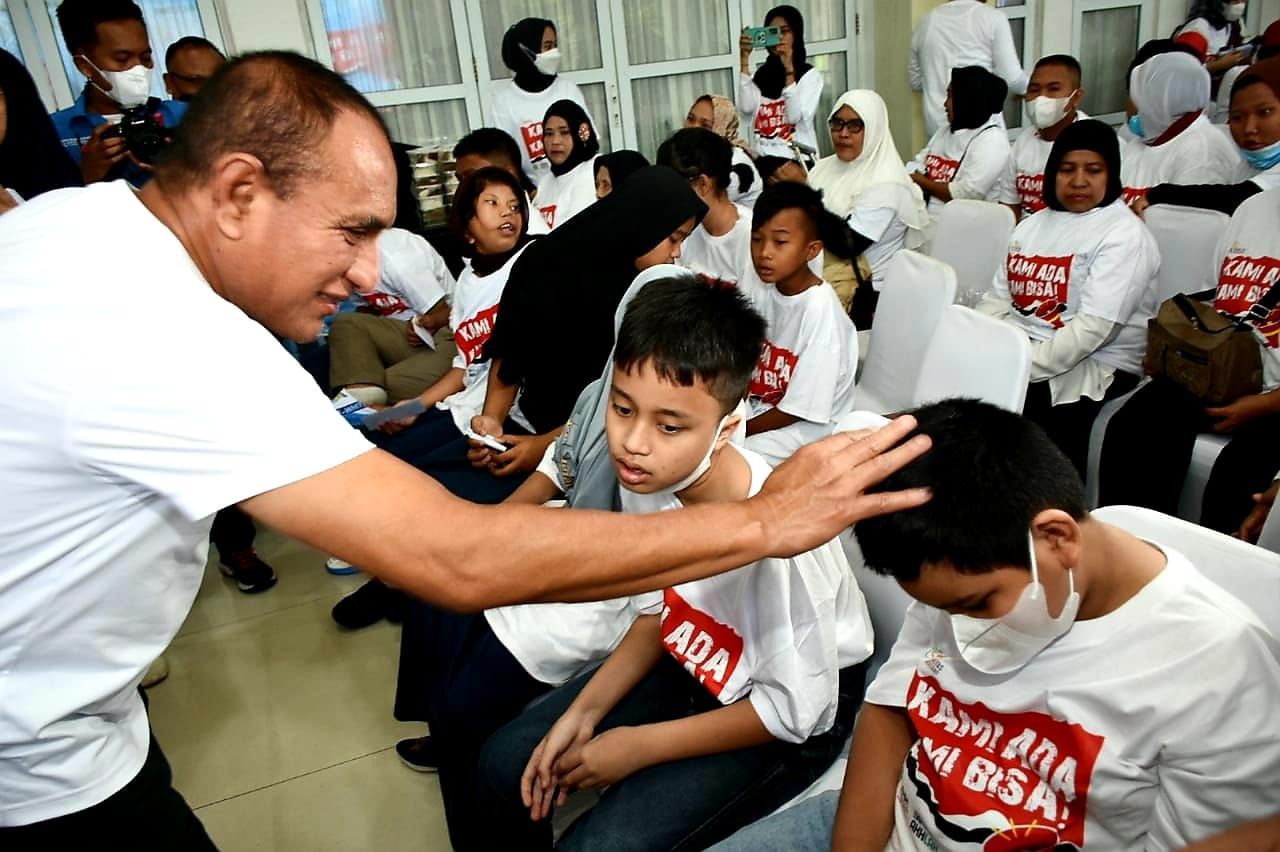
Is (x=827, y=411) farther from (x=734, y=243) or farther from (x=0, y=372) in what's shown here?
(x=0, y=372)

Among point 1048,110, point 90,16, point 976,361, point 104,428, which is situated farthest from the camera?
point 1048,110

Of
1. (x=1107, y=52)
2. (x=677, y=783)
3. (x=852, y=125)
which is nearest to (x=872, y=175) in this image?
(x=852, y=125)

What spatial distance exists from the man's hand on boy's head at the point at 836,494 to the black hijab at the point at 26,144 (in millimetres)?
2252

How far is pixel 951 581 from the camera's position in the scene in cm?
87

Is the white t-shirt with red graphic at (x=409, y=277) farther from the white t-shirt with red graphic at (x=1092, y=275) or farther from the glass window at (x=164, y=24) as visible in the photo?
the glass window at (x=164, y=24)

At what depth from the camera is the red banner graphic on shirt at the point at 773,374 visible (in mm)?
2277

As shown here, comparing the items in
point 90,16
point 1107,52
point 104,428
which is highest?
point 90,16

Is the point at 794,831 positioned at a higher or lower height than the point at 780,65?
lower

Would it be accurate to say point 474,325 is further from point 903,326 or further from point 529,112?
point 529,112

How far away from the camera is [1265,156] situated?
2.77 meters

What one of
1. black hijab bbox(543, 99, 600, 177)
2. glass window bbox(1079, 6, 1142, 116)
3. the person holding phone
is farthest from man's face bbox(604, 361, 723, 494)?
glass window bbox(1079, 6, 1142, 116)

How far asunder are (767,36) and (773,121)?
18.6 inches

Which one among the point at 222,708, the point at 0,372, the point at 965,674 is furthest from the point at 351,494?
the point at 222,708

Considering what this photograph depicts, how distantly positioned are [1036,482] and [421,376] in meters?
2.47
